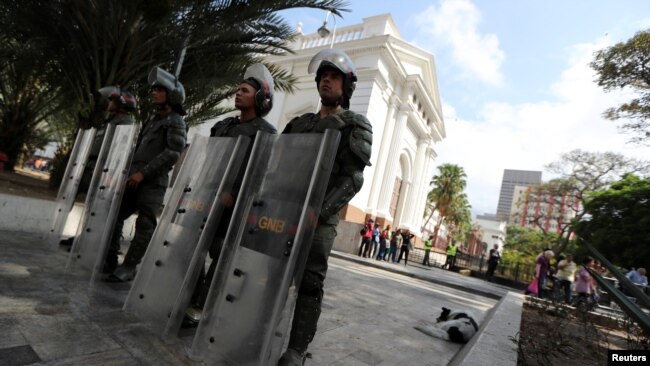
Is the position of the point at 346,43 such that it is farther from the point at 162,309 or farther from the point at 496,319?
the point at 162,309

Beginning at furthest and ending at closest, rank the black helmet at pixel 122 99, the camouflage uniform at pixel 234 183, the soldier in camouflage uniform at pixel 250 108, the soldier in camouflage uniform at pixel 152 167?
the black helmet at pixel 122 99 → the soldier in camouflage uniform at pixel 152 167 → the soldier in camouflage uniform at pixel 250 108 → the camouflage uniform at pixel 234 183

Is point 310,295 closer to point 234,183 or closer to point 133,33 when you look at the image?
point 234,183

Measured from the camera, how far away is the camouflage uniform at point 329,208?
204cm

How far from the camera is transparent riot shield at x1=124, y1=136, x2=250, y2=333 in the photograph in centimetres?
240

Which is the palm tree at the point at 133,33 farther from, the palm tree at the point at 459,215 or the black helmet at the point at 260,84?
the palm tree at the point at 459,215

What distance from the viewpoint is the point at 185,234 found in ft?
8.34

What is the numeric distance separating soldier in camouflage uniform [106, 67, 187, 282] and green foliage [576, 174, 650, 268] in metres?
19.6

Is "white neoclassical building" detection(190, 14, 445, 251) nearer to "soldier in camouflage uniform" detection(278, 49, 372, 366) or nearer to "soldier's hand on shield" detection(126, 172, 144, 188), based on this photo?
"soldier's hand on shield" detection(126, 172, 144, 188)

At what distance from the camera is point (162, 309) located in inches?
94.5

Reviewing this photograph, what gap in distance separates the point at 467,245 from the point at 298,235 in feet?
286

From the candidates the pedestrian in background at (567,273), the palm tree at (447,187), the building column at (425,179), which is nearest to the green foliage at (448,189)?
the palm tree at (447,187)

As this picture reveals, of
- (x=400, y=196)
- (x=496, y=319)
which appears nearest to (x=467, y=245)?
(x=400, y=196)

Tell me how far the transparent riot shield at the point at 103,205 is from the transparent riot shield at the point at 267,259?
1.50m

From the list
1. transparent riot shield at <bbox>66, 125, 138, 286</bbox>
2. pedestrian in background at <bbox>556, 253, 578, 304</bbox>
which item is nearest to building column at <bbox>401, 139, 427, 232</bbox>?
pedestrian in background at <bbox>556, 253, 578, 304</bbox>
